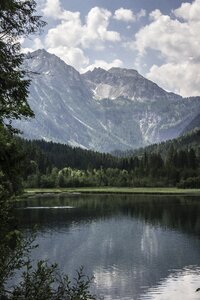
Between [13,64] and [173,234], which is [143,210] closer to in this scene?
[173,234]

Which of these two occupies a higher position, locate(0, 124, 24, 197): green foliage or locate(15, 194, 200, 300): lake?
locate(0, 124, 24, 197): green foliage

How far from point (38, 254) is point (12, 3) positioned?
2043 inches

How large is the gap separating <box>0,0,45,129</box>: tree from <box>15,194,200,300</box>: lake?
13.7m

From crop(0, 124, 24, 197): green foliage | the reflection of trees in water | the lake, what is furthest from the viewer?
the reflection of trees in water

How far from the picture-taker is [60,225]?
330ft

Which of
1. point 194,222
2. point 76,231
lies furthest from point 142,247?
point 194,222

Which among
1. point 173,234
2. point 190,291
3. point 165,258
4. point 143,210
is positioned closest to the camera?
point 190,291

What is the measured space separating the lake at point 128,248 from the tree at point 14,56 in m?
13.7

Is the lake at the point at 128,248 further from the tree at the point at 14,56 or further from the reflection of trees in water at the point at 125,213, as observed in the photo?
the tree at the point at 14,56

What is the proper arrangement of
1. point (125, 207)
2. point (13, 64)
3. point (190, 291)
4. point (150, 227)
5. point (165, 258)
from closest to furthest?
point (13, 64) < point (190, 291) < point (165, 258) < point (150, 227) < point (125, 207)

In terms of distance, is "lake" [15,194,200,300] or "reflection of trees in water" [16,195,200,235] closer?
"lake" [15,194,200,300]

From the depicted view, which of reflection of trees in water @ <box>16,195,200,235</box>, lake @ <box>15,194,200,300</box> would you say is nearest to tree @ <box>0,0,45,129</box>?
lake @ <box>15,194,200,300</box>

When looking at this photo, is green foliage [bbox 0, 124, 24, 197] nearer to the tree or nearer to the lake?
the tree

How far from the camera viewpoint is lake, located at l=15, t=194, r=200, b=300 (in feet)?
156
